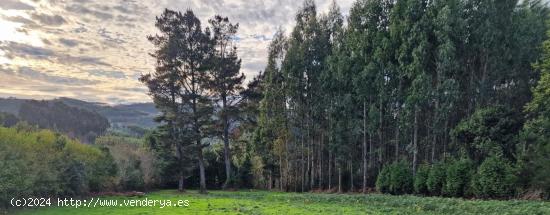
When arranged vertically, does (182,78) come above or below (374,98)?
above

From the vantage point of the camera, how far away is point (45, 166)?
2612cm

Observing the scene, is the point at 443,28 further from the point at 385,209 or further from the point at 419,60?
the point at 385,209

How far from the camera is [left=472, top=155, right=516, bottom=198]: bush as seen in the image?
2411 cm

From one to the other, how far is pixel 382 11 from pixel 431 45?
6338mm

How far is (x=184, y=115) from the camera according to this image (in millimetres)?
42562

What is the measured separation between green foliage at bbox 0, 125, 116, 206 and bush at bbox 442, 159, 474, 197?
2665 cm

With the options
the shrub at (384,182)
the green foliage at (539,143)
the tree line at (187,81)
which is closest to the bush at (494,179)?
the green foliage at (539,143)

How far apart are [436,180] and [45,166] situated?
89.0 ft

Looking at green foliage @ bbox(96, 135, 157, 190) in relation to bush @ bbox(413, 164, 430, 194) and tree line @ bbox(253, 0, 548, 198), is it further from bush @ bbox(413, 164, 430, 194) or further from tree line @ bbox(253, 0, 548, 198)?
bush @ bbox(413, 164, 430, 194)

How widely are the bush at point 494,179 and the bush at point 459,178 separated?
1.13m

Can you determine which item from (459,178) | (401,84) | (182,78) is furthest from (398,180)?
(182,78)

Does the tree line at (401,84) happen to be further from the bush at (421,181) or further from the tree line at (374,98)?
the bush at (421,181)

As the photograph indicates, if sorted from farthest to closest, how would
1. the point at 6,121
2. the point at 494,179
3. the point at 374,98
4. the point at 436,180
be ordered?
1. the point at 6,121
2. the point at 374,98
3. the point at 436,180
4. the point at 494,179

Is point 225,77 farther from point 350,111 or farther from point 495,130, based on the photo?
point 495,130
